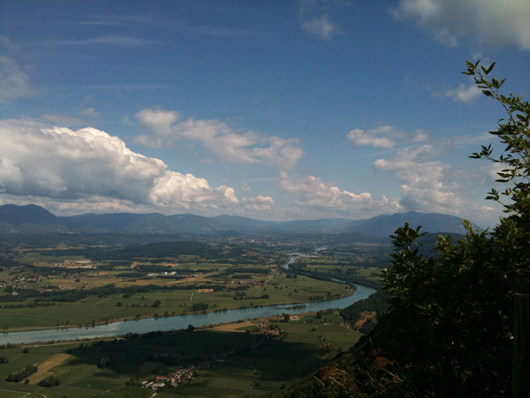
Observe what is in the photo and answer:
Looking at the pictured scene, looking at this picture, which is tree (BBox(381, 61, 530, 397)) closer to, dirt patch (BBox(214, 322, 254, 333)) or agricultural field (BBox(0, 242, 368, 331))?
dirt patch (BBox(214, 322, 254, 333))

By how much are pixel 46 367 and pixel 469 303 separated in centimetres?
5823

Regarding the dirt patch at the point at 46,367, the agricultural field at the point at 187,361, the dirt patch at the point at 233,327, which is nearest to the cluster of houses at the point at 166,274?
the dirt patch at the point at 233,327

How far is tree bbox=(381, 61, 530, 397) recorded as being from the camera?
2922 millimetres

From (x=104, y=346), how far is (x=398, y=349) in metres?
60.6

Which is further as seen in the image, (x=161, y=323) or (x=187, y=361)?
(x=161, y=323)

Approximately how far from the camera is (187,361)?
1890 inches

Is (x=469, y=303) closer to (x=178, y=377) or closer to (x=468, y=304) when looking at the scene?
(x=468, y=304)

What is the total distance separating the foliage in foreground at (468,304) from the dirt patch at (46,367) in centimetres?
5405

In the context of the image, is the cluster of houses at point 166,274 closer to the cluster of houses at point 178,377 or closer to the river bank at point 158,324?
the river bank at point 158,324

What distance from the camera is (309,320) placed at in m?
Result: 67.2

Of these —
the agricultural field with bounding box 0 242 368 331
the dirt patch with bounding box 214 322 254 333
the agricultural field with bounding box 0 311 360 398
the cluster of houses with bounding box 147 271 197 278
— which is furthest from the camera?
the cluster of houses with bounding box 147 271 197 278

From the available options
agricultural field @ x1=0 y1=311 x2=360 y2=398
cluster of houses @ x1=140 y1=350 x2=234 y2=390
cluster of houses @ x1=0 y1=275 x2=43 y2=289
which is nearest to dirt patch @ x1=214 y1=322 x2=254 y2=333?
agricultural field @ x1=0 y1=311 x2=360 y2=398

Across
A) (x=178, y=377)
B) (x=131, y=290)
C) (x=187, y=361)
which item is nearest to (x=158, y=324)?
(x=187, y=361)

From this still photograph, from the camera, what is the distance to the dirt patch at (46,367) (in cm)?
4269
